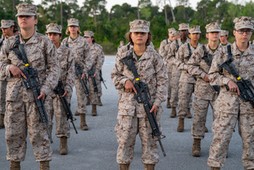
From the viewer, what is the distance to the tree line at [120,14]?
1490 inches

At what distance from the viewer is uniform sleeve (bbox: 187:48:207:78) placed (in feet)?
20.6

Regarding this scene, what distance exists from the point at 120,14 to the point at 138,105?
239ft

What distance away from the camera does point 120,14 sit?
7644 centimetres

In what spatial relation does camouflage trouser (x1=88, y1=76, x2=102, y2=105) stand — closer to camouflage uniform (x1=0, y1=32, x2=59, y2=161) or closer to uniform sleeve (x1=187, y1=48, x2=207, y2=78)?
uniform sleeve (x1=187, y1=48, x2=207, y2=78)

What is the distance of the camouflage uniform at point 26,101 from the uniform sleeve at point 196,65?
90.7 inches

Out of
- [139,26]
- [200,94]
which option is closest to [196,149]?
[200,94]

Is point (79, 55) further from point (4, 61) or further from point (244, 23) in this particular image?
point (244, 23)

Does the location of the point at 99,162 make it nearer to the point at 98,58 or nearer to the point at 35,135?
the point at 35,135

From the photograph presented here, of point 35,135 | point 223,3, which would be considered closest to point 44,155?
point 35,135

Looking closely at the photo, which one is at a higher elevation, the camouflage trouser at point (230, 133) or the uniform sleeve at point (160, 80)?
the uniform sleeve at point (160, 80)

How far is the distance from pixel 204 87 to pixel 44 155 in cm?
266

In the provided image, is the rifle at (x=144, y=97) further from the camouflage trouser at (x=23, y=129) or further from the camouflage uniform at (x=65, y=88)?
the camouflage uniform at (x=65, y=88)

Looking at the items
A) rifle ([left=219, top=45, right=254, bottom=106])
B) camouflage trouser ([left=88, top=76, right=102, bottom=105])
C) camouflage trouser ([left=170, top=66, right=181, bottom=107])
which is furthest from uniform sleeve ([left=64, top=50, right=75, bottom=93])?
camouflage trouser ([left=170, top=66, right=181, bottom=107])

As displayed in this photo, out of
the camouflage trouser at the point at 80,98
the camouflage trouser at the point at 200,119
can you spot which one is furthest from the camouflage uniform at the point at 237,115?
the camouflage trouser at the point at 80,98
